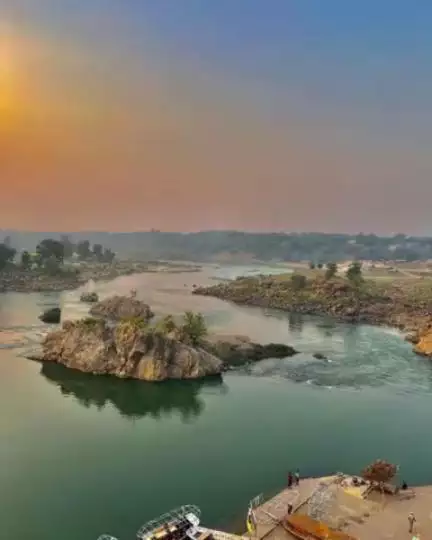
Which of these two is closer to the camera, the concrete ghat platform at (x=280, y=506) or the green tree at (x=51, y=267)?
the concrete ghat platform at (x=280, y=506)

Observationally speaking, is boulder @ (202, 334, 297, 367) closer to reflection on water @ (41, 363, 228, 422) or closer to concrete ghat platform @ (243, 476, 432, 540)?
reflection on water @ (41, 363, 228, 422)

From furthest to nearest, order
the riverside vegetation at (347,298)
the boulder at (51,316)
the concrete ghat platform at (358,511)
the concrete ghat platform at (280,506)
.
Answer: the riverside vegetation at (347,298), the boulder at (51,316), the concrete ghat platform at (280,506), the concrete ghat platform at (358,511)

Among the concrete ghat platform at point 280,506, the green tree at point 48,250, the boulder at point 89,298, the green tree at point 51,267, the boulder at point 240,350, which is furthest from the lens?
the green tree at point 48,250

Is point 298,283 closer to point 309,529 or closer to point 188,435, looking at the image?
point 188,435

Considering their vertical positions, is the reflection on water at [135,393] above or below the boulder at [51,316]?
below

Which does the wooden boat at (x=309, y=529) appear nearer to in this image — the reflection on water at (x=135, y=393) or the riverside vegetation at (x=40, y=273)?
the reflection on water at (x=135, y=393)

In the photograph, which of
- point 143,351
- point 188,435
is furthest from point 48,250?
point 188,435

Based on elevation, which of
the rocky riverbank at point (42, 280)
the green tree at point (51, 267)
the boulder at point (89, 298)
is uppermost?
the green tree at point (51, 267)

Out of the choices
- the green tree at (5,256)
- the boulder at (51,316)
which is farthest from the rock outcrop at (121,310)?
the green tree at (5,256)

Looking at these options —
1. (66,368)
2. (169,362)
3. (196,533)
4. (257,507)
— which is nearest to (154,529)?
(196,533)
